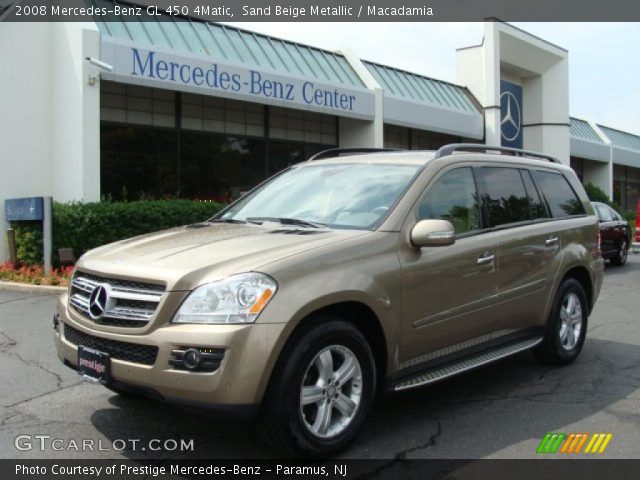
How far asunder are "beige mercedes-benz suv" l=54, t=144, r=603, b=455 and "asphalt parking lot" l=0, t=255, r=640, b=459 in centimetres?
30

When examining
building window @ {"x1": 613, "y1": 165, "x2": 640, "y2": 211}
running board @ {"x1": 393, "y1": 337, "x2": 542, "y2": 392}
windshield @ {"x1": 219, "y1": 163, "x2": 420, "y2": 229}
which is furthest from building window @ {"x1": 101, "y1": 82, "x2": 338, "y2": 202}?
building window @ {"x1": 613, "y1": 165, "x2": 640, "y2": 211}

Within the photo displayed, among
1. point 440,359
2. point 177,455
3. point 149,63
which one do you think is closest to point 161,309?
point 177,455

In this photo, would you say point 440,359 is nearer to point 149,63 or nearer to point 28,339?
point 28,339

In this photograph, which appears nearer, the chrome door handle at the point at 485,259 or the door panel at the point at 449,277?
the door panel at the point at 449,277

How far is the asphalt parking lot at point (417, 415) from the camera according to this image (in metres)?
3.90

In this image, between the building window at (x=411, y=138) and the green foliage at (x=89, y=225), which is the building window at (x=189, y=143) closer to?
the green foliage at (x=89, y=225)

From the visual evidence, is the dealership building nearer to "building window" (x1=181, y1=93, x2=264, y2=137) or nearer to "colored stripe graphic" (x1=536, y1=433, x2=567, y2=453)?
"building window" (x1=181, y1=93, x2=264, y2=137)

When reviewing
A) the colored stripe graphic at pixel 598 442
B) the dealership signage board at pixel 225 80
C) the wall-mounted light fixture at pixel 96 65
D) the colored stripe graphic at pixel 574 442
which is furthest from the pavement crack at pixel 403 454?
the dealership signage board at pixel 225 80

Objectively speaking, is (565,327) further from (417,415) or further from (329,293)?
(329,293)

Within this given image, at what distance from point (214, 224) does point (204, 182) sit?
12.1m

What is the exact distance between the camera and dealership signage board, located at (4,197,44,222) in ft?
37.3

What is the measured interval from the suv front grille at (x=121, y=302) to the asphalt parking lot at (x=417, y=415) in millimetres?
533

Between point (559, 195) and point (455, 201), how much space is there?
1.83 meters

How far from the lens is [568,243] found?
19.1 ft
